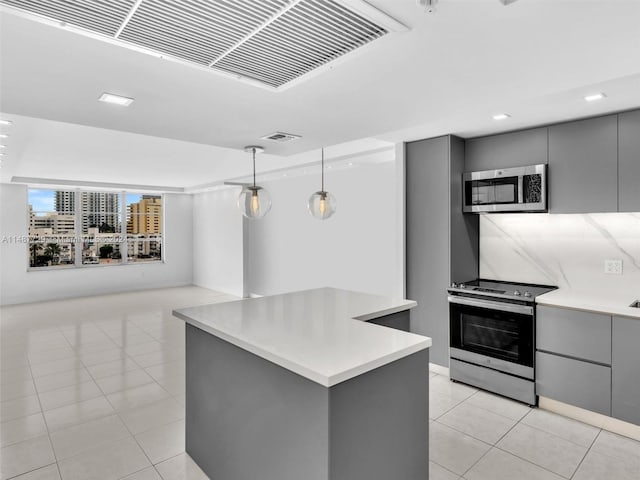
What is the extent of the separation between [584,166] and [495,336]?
65.3 inches

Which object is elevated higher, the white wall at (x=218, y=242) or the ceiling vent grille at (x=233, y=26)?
the ceiling vent grille at (x=233, y=26)

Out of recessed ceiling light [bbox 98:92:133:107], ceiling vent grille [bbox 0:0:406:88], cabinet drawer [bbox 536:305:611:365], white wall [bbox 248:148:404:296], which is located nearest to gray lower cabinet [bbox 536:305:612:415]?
cabinet drawer [bbox 536:305:611:365]

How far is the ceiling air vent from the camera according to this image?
303 cm

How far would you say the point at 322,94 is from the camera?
84.1 inches

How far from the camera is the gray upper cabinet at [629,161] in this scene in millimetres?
2943

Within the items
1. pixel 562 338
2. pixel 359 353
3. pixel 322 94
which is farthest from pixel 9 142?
pixel 562 338

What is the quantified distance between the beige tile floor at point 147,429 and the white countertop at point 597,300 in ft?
3.10

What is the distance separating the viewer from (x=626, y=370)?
2.79 m

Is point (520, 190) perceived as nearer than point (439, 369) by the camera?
Yes

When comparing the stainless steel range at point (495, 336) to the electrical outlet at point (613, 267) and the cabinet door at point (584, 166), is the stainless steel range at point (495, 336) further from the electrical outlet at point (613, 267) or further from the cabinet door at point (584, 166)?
the cabinet door at point (584, 166)

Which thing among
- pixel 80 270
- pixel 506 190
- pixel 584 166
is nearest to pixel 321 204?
pixel 506 190

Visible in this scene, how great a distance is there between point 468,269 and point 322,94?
8.87 feet

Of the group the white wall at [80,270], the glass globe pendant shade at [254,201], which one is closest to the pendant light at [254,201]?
the glass globe pendant shade at [254,201]

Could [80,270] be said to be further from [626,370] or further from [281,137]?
[626,370]
